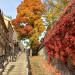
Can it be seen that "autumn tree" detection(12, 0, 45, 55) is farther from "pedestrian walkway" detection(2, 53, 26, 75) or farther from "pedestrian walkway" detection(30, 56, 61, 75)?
"pedestrian walkway" detection(30, 56, 61, 75)

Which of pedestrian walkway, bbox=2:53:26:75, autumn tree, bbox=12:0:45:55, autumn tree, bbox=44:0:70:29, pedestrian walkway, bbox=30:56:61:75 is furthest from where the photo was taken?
autumn tree, bbox=12:0:45:55

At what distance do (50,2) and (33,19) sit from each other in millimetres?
11149

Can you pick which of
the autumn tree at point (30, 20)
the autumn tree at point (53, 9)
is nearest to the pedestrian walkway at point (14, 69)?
the autumn tree at point (53, 9)

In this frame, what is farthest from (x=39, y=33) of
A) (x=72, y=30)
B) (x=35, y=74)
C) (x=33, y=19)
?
(x=72, y=30)

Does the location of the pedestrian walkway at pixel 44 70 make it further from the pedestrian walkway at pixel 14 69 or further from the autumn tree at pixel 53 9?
the autumn tree at pixel 53 9

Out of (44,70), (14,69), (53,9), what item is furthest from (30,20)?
(44,70)

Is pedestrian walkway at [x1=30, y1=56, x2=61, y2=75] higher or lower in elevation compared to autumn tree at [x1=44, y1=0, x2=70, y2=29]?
lower

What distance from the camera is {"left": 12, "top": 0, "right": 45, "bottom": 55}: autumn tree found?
52.5 metres

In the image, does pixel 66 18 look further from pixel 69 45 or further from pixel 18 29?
pixel 18 29

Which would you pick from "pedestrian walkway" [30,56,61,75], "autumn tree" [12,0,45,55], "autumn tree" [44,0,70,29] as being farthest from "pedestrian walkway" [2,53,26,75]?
"autumn tree" [12,0,45,55]

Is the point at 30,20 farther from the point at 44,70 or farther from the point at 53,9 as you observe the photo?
the point at 44,70

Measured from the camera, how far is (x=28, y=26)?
5506 centimetres

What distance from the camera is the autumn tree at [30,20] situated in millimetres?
52525

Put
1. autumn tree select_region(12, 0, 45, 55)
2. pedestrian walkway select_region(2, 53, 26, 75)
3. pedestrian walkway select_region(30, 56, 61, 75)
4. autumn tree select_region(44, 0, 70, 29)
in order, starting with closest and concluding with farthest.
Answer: pedestrian walkway select_region(30, 56, 61, 75) < pedestrian walkway select_region(2, 53, 26, 75) < autumn tree select_region(44, 0, 70, 29) < autumn tree select_region(12, 0, 45, 55)
